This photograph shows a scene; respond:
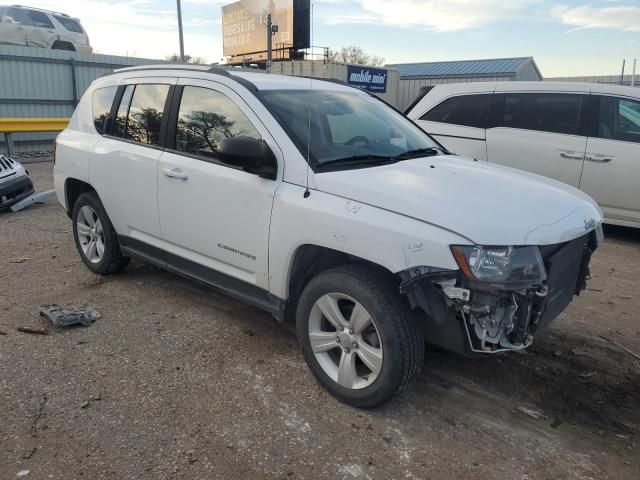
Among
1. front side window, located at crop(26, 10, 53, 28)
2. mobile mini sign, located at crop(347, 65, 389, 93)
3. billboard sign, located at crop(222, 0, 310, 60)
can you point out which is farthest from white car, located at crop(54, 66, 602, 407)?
billboard sign, located at crop(222, 0, 310, 60)

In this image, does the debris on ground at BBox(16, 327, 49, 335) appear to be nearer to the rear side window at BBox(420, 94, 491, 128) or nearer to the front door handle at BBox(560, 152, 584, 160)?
the rear side window at BBox(420, 94, 491, 128)

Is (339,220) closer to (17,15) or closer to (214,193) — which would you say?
(214,193)

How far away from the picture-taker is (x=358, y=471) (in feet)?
8.41

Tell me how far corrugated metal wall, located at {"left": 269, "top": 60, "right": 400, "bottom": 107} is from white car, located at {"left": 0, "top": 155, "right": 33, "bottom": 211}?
58.2 feet

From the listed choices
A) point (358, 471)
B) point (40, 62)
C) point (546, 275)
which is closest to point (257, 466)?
point (358, 471)

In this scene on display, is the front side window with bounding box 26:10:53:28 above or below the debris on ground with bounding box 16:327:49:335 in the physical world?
above

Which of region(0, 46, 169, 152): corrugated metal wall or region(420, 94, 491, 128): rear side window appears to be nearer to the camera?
region(420, 94, 491, 128): rear side window

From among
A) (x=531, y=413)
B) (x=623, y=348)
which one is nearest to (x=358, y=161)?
(x=531, y=413)

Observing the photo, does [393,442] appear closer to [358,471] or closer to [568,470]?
[358,471]

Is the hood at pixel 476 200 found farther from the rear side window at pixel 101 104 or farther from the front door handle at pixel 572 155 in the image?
the front door handle at pixel 572 155

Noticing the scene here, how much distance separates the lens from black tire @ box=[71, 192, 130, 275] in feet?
15.6

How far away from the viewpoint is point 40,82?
14625 millimetres

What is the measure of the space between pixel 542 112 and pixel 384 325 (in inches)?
207

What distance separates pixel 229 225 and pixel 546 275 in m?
1.93
